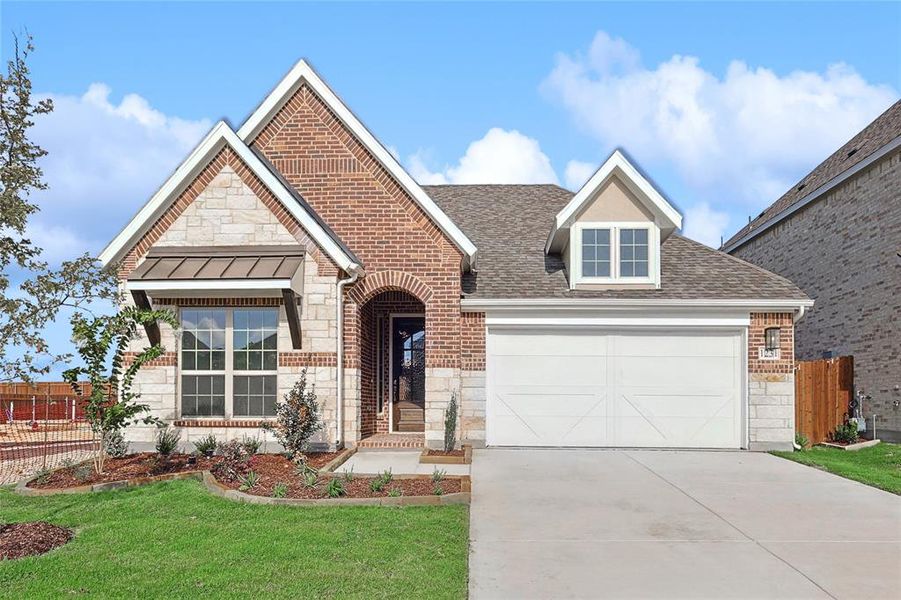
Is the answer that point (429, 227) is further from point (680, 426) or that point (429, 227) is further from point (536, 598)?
point (536, 598)

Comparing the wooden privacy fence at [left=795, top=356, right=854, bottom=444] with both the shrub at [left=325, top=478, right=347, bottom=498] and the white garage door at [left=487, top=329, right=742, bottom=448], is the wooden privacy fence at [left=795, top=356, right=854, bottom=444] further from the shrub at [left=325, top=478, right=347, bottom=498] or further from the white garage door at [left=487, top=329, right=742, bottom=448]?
the shrub at [left=325, top=478, right=347, bottom=498]

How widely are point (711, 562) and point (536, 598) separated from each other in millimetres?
2028

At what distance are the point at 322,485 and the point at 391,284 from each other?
5.22 metres

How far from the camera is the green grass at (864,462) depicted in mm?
11070

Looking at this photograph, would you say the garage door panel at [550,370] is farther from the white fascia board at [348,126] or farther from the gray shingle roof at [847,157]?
the gray shingle roof at [847,157]

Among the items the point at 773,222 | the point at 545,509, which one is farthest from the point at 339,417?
the point at 773,222

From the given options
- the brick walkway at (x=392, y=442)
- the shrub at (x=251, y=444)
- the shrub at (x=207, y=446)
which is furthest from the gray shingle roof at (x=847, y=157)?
the shrub at (x=207, y=446)

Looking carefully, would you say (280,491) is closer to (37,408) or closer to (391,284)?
(391,284)

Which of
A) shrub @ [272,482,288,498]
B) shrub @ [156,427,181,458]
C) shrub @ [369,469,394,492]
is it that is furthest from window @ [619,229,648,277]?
shrub @ [156,427,181,458]

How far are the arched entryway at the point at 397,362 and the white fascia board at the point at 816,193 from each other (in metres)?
11.8

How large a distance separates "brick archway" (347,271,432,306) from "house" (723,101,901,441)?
11.3 m

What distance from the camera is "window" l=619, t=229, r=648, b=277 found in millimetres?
14820

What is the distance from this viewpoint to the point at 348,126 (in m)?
14.4

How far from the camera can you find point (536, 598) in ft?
18.5
